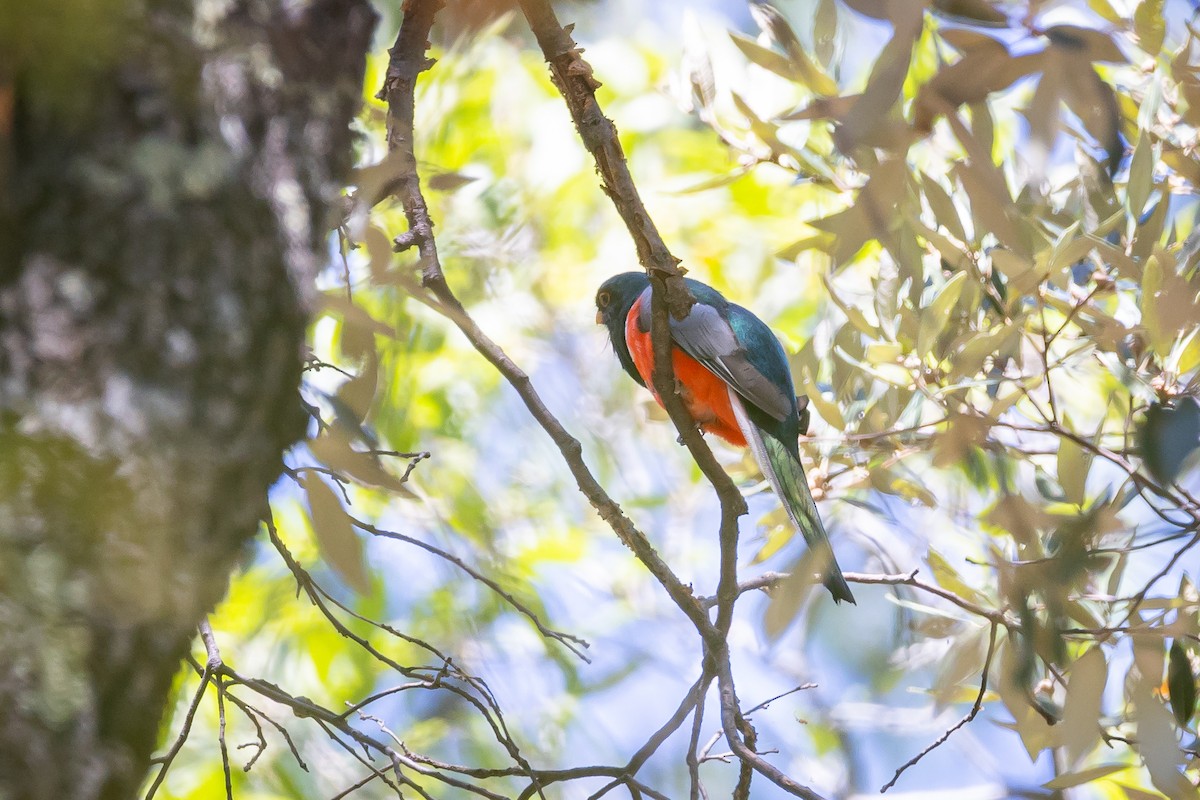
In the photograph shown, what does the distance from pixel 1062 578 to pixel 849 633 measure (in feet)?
20.7

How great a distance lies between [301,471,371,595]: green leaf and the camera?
1.37 m

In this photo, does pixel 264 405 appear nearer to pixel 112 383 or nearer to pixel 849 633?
pixel 112 383

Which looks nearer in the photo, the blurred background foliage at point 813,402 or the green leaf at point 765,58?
the blurred background foliage at point 813,402

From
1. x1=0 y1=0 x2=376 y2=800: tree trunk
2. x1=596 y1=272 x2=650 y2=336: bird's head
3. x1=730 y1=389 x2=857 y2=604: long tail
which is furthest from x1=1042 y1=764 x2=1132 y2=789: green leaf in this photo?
x1=596 y1=272 x2=650 y2=336: bird's head

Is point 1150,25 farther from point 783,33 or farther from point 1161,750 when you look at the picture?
point 1161,750

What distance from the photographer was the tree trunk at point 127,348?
0.90m

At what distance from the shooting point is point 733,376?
11.0ft

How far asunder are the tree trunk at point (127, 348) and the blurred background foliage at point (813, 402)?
1.10ft

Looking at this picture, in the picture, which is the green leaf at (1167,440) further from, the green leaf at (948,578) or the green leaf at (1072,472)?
the green leaf at (948,578)

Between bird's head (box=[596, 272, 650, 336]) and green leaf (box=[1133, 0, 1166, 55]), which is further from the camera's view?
bird's head (box=[596, 272, 650, 336])

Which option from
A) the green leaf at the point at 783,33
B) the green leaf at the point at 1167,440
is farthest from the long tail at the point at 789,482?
the green leaf at the point at 783,33

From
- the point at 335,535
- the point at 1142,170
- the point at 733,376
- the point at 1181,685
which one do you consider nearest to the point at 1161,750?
the point at 1181,685

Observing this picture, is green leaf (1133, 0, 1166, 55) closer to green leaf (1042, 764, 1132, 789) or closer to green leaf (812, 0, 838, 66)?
green leaf (812, 0, 838, 66)

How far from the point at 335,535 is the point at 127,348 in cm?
49
